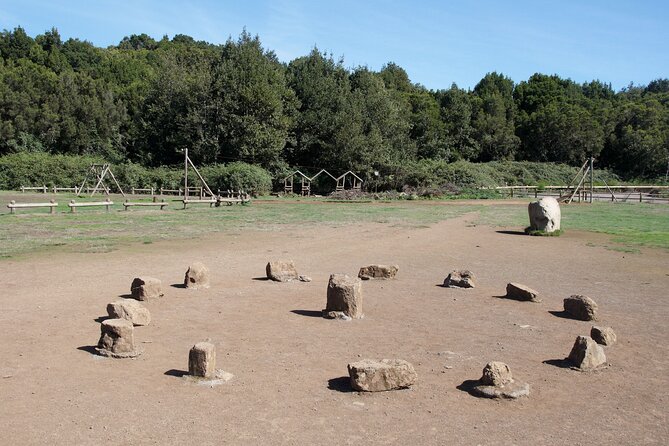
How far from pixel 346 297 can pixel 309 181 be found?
45.1 metres

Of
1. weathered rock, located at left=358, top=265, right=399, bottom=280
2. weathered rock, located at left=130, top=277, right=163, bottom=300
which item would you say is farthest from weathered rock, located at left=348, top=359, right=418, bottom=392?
weathered rock, located at left=358, top=265, right=399, bottom=280

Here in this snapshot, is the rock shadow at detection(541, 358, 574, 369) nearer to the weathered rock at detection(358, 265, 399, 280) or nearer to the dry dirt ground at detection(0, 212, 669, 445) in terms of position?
the dry dirt ground at detection(0, 212, 669, 445)

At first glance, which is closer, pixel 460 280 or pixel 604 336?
pixel 604 336

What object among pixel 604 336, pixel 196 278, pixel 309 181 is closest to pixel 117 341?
pixel 196 278

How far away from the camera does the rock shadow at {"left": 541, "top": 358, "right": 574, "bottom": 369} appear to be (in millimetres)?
7241

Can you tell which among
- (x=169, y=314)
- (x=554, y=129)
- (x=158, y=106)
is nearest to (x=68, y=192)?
(x=158, y=106)

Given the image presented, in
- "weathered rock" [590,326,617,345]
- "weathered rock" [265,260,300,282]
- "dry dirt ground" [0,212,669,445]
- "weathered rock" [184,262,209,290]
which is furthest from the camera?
"weathered rock" [265,260,300,282]

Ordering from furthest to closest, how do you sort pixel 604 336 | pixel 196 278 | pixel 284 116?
pixel 284 116, pixel 196 278, pixel 604 336

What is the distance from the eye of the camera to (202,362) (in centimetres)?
648

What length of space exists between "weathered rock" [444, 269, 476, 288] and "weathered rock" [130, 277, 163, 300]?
560cm

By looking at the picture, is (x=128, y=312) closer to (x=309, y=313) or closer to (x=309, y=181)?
(x=309, y=313)

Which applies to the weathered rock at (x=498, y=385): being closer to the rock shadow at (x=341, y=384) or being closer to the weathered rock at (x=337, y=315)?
the rock shadow at (x=341, y=384)

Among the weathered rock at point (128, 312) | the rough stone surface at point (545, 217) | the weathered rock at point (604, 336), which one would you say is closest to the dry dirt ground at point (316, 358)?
the weathered rock at point (604, 336)

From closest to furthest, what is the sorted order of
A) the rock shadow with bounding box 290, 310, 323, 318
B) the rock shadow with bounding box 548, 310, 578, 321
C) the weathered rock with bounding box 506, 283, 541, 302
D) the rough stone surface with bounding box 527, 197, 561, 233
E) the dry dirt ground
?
1. the dry dirt ground
2. the rock shadow with bounding box 290, 310, 323, 318
3. the rock shadow with bounding box 548, 310, 578, 321
4. the weathered rock with bounding box 506, 283, 541, 302
5. the rough stone surface with bounding box 527, 197, 561, 233
